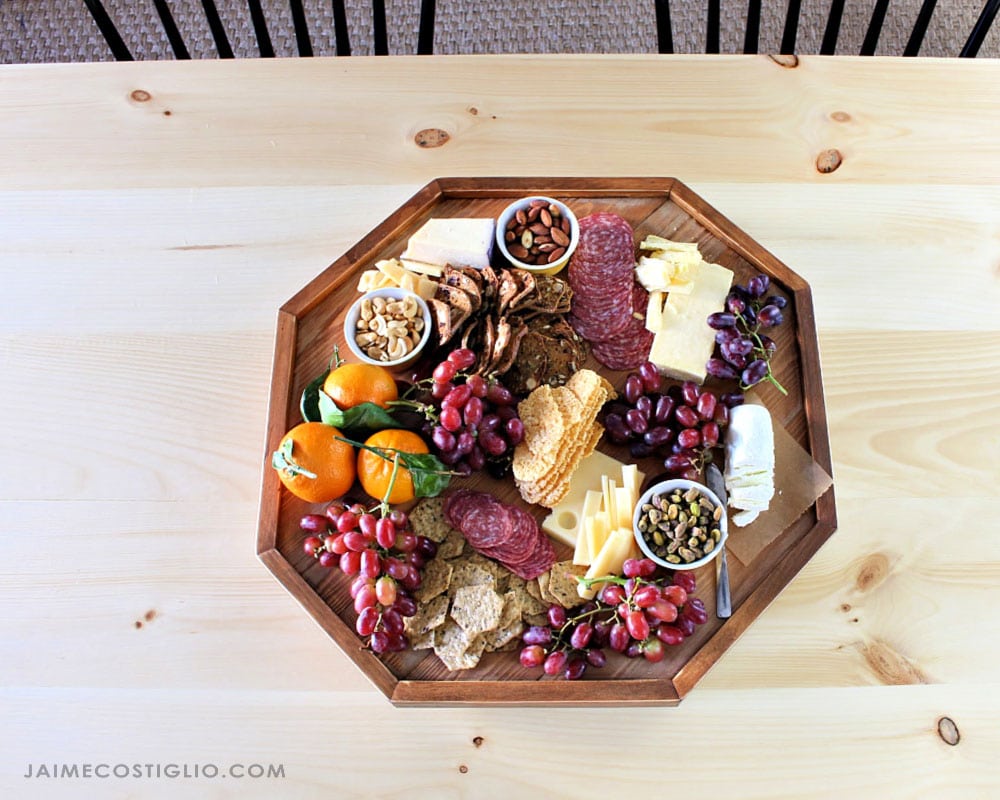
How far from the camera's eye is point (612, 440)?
43.8 inches

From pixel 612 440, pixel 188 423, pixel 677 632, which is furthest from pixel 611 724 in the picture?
pixel 188 423

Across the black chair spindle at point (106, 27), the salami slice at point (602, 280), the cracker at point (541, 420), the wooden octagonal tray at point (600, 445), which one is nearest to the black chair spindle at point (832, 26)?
the wooden octagonal tray at point (600, 445)

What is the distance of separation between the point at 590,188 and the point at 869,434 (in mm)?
523

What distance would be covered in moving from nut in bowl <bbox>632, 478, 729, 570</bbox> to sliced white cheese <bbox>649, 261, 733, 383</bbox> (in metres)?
0.17

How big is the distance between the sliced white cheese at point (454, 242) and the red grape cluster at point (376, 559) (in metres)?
0.35

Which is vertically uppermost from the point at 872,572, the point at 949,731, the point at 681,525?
the point at 681,525

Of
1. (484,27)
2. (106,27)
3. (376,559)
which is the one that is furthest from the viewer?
(484,27)

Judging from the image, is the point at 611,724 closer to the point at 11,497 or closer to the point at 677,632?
the point at 677,632

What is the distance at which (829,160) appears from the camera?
1259 mm

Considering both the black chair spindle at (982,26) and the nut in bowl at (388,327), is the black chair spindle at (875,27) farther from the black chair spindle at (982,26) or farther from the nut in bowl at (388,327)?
the nut in bowl at (388,327)

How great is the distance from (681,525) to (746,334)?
30cm

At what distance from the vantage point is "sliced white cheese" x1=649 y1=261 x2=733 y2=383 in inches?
44.1

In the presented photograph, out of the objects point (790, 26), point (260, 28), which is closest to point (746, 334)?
point (790, 26)

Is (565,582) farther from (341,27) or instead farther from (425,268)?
(341,27)
